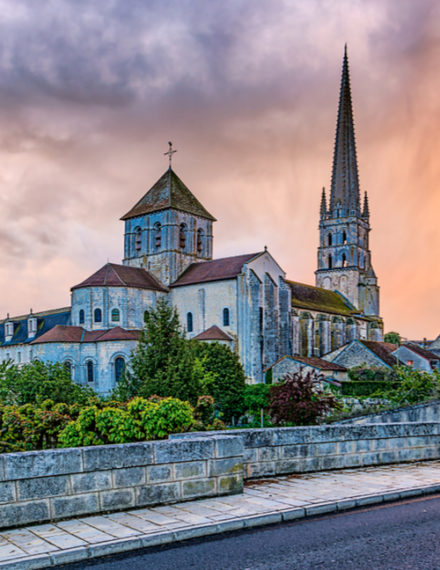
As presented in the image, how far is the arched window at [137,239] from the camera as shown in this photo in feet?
245

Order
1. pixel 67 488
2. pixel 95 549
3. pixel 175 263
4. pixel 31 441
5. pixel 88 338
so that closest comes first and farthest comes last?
pixel 95 549 → pixel 67 488 → pixel 31 441 → pixel 88 338 → pixel 175 263

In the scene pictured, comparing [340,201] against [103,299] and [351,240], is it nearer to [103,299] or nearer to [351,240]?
[351,240]

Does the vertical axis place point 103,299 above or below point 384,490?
above

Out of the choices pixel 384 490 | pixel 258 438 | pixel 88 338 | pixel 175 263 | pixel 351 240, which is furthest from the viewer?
pixel 351 240

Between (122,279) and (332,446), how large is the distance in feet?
180

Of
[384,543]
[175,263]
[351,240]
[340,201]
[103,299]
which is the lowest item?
[384,543]

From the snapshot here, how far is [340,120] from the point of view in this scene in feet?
355

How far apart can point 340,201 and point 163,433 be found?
98.5 metres

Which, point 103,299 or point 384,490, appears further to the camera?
point 103,299

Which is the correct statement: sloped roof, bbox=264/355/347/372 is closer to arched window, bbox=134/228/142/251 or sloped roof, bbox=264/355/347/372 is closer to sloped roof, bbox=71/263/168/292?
sloped roof, bbox=71/263/168/292

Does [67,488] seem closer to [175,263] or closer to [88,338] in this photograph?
[88,338]

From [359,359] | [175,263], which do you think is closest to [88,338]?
[175,263]

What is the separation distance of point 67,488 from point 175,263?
61.7m

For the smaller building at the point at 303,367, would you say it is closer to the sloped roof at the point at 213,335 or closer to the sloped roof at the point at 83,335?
the sloped roof at the point at 213,335
